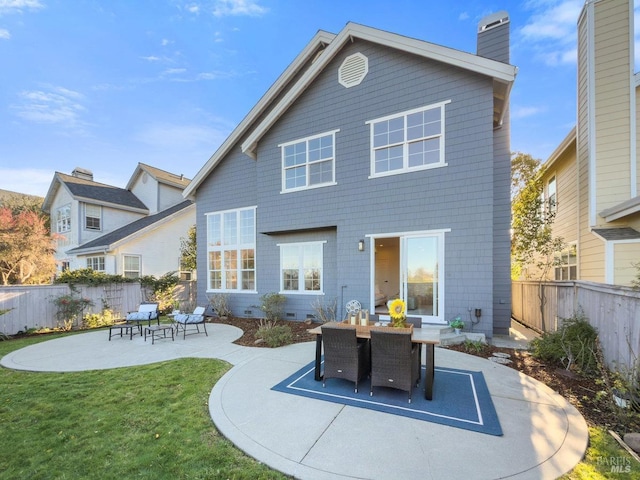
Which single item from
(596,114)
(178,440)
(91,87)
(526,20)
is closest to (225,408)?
(178,440)

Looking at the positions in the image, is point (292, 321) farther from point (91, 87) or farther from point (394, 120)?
point (91, 87)

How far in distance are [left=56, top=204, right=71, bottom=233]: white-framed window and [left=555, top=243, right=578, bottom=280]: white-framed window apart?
25.5 metres

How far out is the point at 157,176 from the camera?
18.9 meters

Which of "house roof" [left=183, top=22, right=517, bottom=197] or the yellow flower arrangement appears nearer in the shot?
the yellow flower arrangement

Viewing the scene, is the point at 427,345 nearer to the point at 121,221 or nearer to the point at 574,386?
the point at 574,386

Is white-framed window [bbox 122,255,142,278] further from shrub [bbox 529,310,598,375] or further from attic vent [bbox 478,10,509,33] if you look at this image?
attic vent [bbox 478,10,509,33]

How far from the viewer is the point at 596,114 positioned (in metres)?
8.12

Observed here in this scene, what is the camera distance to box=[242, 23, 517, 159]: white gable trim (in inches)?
273

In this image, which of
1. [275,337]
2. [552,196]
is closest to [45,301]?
[275,337]

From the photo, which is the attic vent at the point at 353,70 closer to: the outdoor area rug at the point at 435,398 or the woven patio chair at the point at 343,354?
the woven patio chair at the point at 343,354

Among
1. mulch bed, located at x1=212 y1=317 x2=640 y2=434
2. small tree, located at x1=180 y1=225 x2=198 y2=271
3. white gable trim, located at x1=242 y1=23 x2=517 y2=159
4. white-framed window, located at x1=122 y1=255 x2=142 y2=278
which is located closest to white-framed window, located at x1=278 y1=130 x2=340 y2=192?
Result: white gable trim, located at x1=242 y1=23 x2=517 y2=159

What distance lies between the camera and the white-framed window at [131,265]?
15.2 meters

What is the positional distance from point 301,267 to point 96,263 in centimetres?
1329

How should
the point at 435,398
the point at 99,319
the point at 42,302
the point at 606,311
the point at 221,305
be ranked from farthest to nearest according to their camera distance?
1. the point at 221,305
2. the point at 99,319
3. the point at 42,302
4. the point at 606,311
5. the point at 435,398
